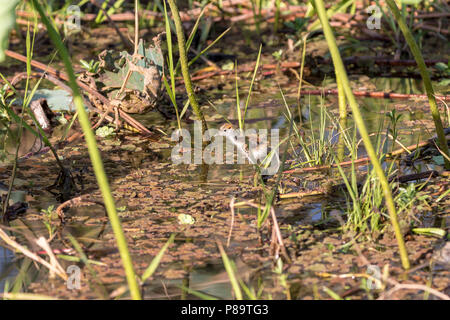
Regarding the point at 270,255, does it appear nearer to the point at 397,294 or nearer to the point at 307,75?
the point at 397,294

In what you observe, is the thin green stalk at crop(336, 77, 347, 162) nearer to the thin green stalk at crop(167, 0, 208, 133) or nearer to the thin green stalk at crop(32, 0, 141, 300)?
the thin green stalk at crop(167, 0, 208, 133)

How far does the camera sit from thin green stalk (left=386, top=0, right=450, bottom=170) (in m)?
1.89

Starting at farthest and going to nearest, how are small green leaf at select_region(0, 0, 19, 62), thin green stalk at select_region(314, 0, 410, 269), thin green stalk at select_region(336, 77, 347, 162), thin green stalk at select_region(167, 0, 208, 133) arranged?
thin green stalk at select_region(336, 77, 347, 162)
thin green stalk at select_region(167, 0, 208, 133)
thin green stalk at select_region(314, 0, 410, 269)
small green leaf at select_region(0, 0, 19, 62)

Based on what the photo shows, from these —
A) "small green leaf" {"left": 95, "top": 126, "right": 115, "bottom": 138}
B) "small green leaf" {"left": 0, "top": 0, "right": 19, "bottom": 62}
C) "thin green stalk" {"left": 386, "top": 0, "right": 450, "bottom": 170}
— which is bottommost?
"small green leaf" {"left": 0, "top": 0, "right": 19, "bottom": 62}

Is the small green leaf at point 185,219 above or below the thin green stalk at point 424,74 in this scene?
below

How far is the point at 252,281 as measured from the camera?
1.60m

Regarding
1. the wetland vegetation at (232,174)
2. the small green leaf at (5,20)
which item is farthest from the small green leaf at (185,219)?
the small green leaf at (5,20)

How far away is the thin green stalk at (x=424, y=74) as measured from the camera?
189 centimetres

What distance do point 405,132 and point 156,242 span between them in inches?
50.0

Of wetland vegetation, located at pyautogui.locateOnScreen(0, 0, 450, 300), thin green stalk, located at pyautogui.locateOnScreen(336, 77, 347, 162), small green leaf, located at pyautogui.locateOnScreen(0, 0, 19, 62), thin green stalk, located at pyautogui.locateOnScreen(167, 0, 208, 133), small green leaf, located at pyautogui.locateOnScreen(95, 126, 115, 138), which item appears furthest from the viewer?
small green leaf, located at pyautogui.locateOnScreen(95, 126, 115, 138)

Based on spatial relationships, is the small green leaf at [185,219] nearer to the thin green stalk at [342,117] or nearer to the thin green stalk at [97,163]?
the thin green stalk at [97,163]

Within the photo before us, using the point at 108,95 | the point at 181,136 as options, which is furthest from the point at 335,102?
the point at 108,95

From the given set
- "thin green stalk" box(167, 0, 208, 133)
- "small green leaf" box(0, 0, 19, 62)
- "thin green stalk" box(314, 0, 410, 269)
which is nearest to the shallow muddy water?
"thin green stalk" box(314, 0, 410, 269)

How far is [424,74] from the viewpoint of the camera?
6.56ft
